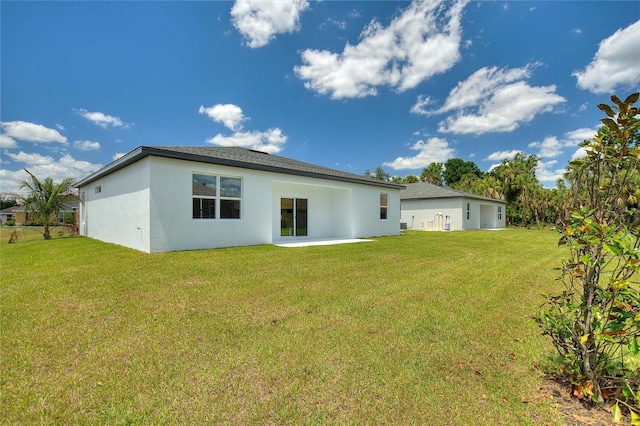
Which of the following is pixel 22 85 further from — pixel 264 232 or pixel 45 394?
pixel 45 394

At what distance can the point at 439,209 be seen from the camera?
25750mm

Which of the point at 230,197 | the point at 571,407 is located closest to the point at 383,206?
the point at 230,197

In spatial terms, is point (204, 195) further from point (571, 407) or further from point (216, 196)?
point (571, 407)

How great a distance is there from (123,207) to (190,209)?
356 cm

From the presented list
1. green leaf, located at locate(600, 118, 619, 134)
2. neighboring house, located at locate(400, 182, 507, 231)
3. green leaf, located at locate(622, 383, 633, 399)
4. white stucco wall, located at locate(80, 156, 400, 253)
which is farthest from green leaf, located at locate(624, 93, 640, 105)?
neighboring house, located at locate(400, 182, 507, 231)

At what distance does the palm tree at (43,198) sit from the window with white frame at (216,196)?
37.5 ft

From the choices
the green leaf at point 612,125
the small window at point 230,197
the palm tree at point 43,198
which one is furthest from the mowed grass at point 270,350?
the palm tree at point 43,198

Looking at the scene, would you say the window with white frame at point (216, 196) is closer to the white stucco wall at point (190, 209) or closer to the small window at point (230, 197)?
the small window at point (230, 197)

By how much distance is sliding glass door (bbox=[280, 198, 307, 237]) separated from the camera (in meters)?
14.1

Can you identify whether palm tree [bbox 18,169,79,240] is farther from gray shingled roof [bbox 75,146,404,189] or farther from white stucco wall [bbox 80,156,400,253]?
gray shingled roof [bbox 75,146,404,189]

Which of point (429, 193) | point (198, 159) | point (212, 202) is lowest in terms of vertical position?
point (212, 202)

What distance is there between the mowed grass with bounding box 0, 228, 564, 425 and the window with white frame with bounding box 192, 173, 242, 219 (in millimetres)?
4167

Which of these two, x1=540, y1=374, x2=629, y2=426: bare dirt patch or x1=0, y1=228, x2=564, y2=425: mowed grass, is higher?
x1=0, y1=228, x2=564, y2=425: mowed grass

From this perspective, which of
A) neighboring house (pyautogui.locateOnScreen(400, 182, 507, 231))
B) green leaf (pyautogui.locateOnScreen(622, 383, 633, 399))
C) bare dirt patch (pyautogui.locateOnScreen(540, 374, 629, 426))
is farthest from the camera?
neighboring house (pyautogui.locateOnScreen(400, 182, 507, 231))
